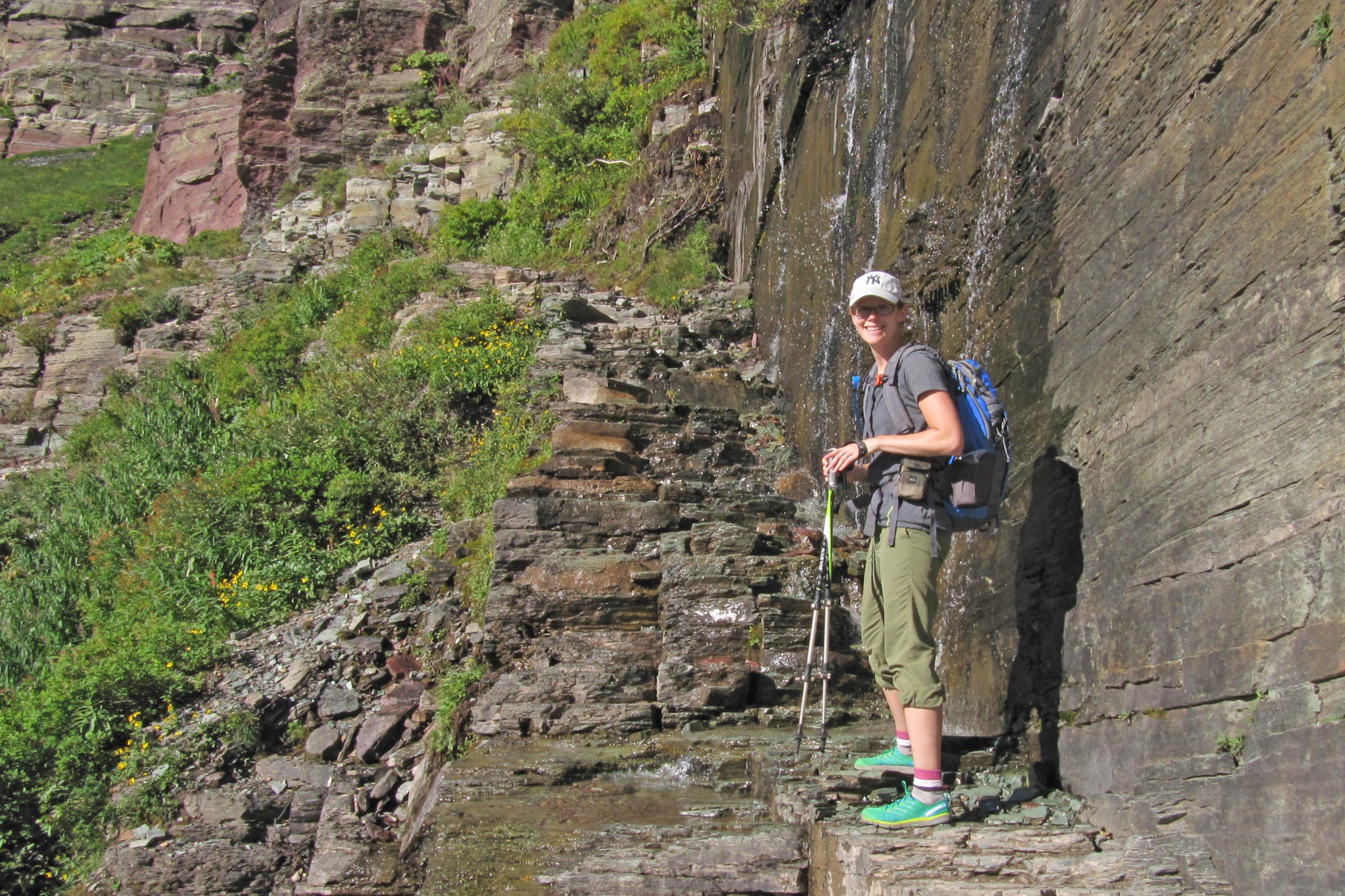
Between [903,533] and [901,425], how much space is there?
1.16 feet

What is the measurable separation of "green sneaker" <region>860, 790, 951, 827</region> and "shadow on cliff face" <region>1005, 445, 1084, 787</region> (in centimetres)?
72

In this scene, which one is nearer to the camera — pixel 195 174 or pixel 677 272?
pixel 677 272

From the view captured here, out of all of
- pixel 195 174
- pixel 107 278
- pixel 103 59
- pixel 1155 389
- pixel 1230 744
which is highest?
pixel 103 59

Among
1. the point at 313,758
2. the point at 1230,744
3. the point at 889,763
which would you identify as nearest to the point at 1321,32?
the point at 1230,744

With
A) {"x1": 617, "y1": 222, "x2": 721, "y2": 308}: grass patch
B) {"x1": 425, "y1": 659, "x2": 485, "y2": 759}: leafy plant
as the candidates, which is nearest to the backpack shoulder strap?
{"x1": 425, "y1": 659, "x2": 485, "y2": 759}: leafy plant

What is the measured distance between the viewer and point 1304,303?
2.66 m

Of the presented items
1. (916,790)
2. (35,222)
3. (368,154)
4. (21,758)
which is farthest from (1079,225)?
(35,222)

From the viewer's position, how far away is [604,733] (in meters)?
5.43

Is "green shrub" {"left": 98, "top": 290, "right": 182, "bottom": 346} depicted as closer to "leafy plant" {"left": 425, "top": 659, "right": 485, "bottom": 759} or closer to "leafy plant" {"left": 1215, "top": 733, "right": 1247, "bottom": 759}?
"leafy plant" {"left": 425, "top": 659, "right": 485, "bottom": 759}

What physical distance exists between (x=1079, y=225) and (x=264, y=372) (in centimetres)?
1347

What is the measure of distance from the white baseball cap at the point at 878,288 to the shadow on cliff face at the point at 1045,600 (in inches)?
39.6

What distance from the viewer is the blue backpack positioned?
134 inches

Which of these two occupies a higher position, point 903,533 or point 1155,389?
point 1155,389

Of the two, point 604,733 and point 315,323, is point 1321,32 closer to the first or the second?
point 604,733
